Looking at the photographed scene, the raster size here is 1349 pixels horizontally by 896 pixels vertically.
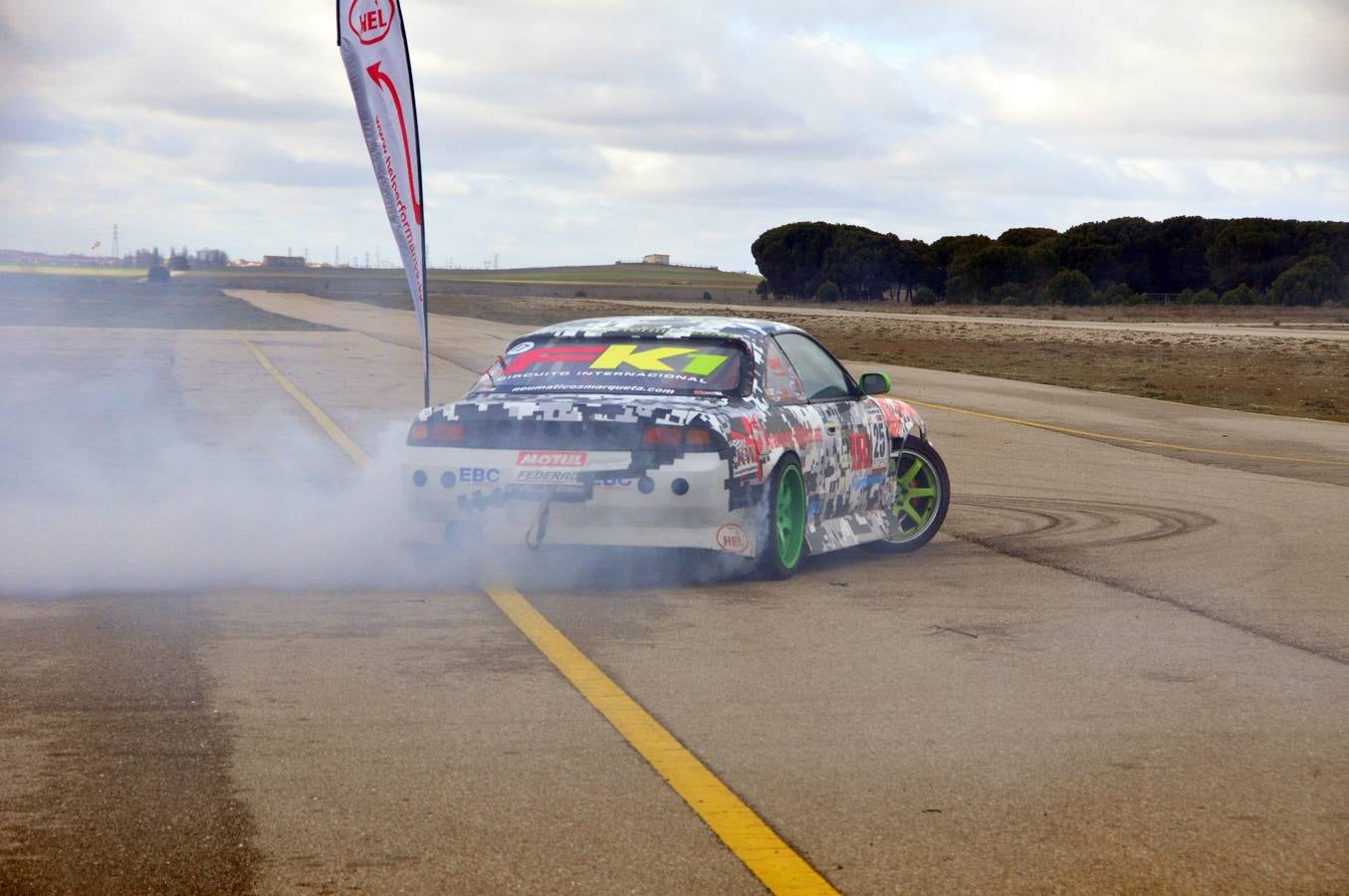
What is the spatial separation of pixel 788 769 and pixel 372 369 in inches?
796

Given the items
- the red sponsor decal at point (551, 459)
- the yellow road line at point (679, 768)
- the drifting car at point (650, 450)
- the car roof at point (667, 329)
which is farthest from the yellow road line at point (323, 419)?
the yellow road line at point (679, 768)

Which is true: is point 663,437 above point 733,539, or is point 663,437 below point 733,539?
above

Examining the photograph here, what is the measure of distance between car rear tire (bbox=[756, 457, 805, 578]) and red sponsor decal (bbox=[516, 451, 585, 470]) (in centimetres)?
92

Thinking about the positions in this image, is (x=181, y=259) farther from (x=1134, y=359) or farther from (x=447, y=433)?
(x=1134, y=359)

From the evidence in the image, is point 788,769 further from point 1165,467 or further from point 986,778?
point 1165,467

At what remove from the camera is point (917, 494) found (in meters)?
9.84

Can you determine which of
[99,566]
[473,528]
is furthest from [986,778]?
[99,566]

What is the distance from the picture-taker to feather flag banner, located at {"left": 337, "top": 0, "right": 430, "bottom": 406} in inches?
417

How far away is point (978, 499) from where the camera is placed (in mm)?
11930

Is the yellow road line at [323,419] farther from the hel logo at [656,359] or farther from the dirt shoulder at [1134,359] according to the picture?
the dirt shoulder at [1134,359]

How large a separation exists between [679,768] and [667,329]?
14.2 ft

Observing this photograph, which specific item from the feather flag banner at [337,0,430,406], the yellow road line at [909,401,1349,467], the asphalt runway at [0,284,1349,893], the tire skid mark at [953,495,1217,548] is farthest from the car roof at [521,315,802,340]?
the yellow road line at [909,401,1349,467]

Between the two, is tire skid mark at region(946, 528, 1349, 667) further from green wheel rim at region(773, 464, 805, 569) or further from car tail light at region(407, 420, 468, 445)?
car tail light at region(407, 420, 468, 445)

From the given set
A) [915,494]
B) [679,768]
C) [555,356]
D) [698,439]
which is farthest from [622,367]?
[679,768]
